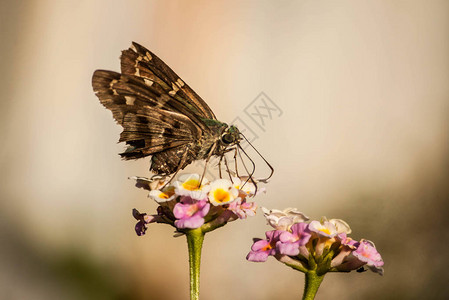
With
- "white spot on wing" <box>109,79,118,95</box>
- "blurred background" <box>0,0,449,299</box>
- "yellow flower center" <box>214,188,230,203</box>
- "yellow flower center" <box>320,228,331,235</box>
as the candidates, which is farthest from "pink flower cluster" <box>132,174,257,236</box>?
"blurred background" <box>0,0,449,299</box>

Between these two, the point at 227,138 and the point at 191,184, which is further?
the point at 227,138

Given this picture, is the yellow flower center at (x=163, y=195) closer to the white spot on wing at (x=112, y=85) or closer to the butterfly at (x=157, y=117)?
the butterfly at (x=157, y=117)

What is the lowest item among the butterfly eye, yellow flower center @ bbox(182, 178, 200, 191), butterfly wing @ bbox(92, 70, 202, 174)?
yellow flower center @ bbox(182, 178, 200, 191)

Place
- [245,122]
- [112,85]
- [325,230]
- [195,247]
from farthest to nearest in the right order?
[245,122] < [112,85] < [195,247] < [325,230]

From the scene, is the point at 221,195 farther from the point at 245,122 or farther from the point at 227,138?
the point at 245,122

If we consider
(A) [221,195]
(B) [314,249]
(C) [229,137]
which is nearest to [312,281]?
(B) [314,249]

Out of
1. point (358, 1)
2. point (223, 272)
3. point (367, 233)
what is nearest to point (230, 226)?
point (223, 272)

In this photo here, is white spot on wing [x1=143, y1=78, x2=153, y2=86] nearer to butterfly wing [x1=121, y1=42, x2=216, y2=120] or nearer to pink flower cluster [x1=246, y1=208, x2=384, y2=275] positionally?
butterfly wing [x1=121, y1=42, x2=216, y2=120]
